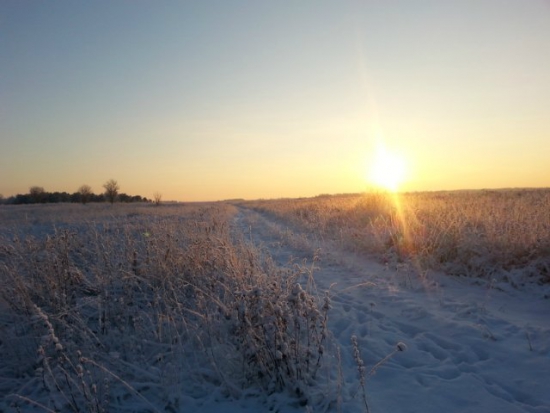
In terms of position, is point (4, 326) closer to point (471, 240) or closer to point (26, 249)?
point (26, 249)

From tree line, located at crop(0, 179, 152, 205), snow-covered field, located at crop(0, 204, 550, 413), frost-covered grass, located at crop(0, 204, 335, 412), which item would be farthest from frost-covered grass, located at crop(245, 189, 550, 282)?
tree line, located at crop(0, 179, 152, 205)

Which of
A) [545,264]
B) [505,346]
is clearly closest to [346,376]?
[505,346]

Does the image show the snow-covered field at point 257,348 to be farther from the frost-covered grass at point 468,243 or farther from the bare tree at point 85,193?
the bare tree at point 85,193

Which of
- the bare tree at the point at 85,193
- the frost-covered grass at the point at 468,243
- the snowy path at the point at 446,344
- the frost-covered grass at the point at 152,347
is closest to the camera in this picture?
the snowy path at the point at 446,344

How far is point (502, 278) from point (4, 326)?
7.27 meters

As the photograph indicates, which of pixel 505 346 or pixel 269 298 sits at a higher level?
pixel 269 298

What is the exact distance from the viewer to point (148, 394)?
3072 millimetres

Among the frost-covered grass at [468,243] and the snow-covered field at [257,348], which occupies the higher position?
the frost-covered grass at [468,243]

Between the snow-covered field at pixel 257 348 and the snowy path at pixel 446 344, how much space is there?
15 millimetres

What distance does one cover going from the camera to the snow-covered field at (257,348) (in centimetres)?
284

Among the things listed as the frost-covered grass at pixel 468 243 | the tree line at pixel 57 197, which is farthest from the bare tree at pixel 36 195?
the frost-covered grass at pixel 468 243

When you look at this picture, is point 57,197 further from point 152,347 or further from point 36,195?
point 152,347

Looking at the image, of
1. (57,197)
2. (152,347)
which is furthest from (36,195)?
(152,347)

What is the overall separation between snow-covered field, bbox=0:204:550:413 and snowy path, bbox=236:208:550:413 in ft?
0.05
